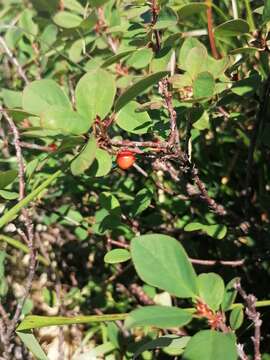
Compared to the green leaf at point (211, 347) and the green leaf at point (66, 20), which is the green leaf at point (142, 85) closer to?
the green leaf at point (211, 347)

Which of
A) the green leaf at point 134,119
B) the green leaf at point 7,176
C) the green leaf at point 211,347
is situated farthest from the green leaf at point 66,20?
the green leaf at point 211,347

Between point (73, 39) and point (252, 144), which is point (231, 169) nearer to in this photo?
point (252, 144)

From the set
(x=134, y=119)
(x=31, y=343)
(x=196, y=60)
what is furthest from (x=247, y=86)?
(x=31, y=343)

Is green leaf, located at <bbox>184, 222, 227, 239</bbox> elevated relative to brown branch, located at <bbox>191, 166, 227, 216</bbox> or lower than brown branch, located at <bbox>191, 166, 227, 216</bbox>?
lower

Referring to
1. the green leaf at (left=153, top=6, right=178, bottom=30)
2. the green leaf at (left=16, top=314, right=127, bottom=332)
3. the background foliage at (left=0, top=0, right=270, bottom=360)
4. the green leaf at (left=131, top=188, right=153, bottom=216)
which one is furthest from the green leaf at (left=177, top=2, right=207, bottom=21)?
A: the green leaf at (left=16, top=314, right=127, bottom=332)

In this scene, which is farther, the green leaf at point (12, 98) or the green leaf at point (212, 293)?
the green leaf at point (12, 98)

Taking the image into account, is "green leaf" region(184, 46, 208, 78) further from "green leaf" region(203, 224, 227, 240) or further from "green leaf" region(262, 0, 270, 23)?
"green leaf" region(203, 224, 227, 240)

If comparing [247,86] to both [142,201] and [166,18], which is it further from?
[142,201]

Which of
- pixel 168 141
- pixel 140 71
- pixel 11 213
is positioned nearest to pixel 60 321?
pixel 11 213
